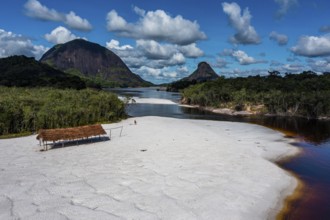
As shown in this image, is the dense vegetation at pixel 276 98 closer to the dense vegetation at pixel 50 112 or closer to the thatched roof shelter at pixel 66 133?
the dense vegetation at pixel 50 112

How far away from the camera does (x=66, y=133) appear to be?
33.6m

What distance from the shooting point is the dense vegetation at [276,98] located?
85.2 meters

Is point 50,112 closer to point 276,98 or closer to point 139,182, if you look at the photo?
point 139,182

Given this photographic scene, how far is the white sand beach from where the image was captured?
620 inches

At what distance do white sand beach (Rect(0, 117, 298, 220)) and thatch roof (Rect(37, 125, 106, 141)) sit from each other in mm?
1570

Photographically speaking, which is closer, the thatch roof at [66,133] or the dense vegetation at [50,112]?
the thatch roof at [66,133]

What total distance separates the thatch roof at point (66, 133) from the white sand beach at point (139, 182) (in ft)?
5.15

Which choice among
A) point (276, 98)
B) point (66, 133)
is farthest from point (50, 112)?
point (276, 98)

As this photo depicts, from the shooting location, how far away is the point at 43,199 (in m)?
16.5

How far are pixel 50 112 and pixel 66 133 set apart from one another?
15.9 meters

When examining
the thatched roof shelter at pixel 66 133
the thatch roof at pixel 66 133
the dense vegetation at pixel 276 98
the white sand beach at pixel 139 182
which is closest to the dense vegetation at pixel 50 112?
the white sand beach at pixel 139 182

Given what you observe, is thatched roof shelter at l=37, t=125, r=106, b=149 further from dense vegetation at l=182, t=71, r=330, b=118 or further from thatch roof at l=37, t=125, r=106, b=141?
dense vegetation at l=182, t=71, r=330, b=118

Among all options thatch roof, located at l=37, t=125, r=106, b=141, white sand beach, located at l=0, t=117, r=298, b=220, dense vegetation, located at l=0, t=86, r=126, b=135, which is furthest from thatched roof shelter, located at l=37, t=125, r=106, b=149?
dense vegetation, located at l=0, t=86, r=126, b=135

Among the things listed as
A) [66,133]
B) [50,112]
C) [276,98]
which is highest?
[276,98]
